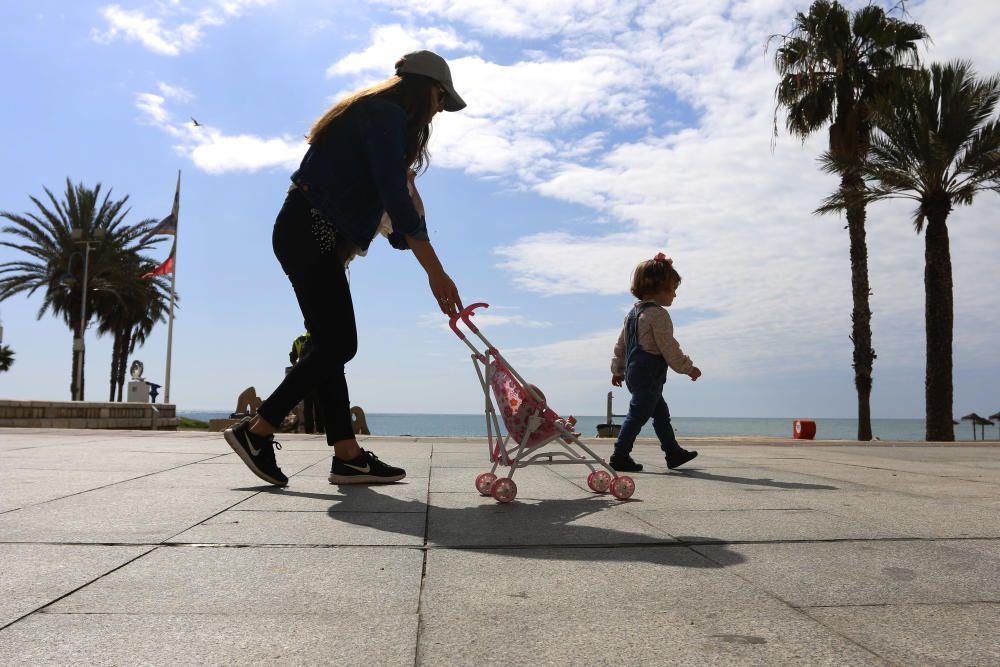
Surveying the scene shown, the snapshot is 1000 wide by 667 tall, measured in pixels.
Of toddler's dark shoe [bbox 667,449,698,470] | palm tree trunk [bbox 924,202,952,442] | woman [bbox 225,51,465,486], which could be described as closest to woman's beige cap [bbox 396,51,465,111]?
woman [bbox 225,51,465,486]

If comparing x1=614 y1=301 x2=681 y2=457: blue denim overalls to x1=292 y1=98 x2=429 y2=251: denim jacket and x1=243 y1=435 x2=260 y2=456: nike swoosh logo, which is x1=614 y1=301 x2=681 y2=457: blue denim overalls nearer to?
x1=292 y1=98 x2=429 y2=251: denim jacket

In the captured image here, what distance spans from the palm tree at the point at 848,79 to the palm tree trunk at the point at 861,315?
0.02 metres

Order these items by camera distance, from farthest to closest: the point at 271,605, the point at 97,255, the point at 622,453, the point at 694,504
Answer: the point at 97,255 < the point at 622,453 < the point at 694,504 < the point at 271,605

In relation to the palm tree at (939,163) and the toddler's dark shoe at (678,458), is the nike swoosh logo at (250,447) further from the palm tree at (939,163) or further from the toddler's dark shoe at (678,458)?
the palm tree at (939,163)

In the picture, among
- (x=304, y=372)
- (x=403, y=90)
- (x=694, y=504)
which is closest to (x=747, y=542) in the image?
(x=694, y=504)

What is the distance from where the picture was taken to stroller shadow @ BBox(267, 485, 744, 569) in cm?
239

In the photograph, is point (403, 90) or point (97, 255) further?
point (97, 255)

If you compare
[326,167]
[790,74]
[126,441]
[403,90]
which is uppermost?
[790,74]

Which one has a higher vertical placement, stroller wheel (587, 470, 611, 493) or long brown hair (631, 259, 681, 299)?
long brown hair (631, 259, 681, 299)

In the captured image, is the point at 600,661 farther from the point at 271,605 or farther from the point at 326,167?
the point at 326,167

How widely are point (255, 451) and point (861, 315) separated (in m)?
17.7

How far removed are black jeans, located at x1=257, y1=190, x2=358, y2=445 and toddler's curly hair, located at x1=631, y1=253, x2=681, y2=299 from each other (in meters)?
2.30

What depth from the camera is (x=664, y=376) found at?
5363 mm

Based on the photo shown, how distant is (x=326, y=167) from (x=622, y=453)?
274 cm
